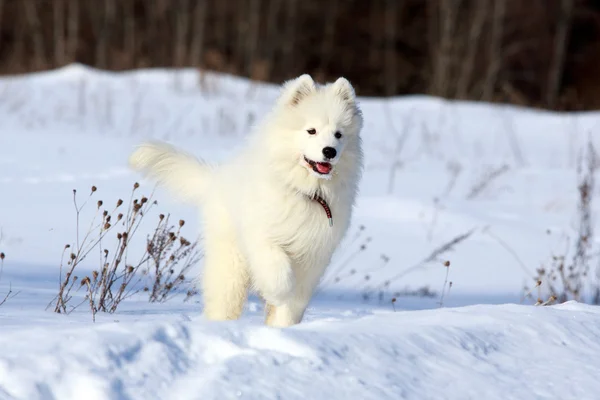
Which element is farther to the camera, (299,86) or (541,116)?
(541,116)

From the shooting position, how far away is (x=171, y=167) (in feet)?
16.0

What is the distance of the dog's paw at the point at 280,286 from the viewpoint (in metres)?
4.19

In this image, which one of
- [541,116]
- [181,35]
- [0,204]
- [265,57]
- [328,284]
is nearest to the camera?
[328,284]

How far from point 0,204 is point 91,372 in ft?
18.4

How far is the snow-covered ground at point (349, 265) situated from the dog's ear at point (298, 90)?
784mm

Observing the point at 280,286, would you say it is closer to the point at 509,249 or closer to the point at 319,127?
the point at 319,127

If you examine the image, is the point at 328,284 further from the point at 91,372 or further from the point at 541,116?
the point at 541,116

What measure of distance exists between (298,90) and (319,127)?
272 mm

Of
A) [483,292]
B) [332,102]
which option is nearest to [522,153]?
[483,292]

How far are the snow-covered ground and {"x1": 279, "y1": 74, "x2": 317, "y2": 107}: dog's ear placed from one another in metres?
0.78

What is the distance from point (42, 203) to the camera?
26.7ft

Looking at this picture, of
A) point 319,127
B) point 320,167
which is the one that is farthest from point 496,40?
point 320,167

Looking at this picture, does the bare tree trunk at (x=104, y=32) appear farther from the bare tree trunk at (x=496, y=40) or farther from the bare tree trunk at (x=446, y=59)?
the bare tree trunk at (x=496, y=40)

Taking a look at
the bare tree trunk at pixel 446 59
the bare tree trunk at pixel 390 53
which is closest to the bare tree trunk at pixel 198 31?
the bare tree trunk at pixel 390 53
